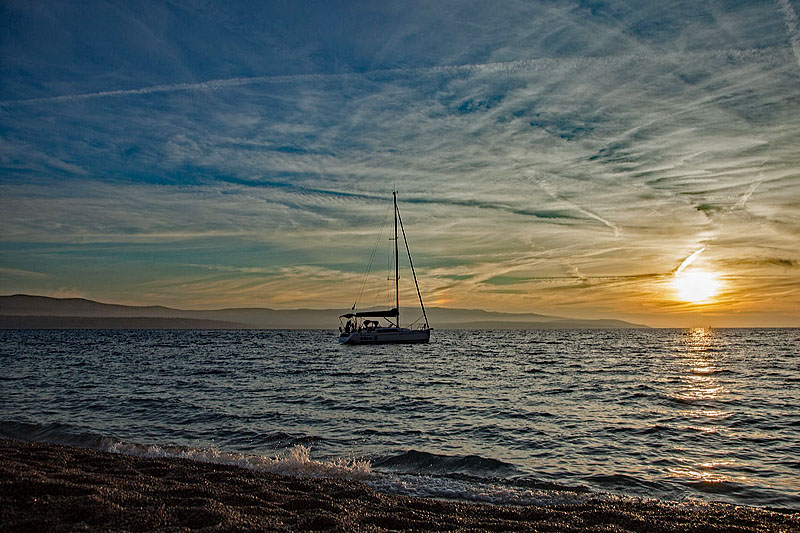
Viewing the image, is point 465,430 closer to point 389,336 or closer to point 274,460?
point 274,460

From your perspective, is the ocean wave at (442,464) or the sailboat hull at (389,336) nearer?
the ocean wave at (442,464)

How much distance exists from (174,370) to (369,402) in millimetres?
21608

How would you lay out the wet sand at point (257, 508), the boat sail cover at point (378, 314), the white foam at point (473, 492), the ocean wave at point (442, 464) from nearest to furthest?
the wet sand at point (257, 508), the white foam at point (473, 492), the ocean wave at point (442, 464), the boat sail cover at point (378, 314)

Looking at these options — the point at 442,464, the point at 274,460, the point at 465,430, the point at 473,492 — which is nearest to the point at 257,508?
the point at 473,492

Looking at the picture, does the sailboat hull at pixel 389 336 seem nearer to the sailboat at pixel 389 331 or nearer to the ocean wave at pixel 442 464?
the sailboat at pixel 389 331

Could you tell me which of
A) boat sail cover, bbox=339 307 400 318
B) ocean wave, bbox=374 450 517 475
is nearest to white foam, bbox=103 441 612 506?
ocean wave, bbox=374 450 517 475

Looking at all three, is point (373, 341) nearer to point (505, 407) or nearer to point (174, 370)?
point (174, 370)

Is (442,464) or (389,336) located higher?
(442,464)

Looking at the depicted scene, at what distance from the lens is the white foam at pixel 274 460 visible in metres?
11.2

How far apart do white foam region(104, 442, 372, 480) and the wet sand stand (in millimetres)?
1029

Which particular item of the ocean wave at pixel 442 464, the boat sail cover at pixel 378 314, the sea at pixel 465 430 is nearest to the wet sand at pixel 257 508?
the sea at pixel 465 430

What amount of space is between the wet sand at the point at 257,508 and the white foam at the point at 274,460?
103cm

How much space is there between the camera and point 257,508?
7.45 meters

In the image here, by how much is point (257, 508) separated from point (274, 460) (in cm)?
514
